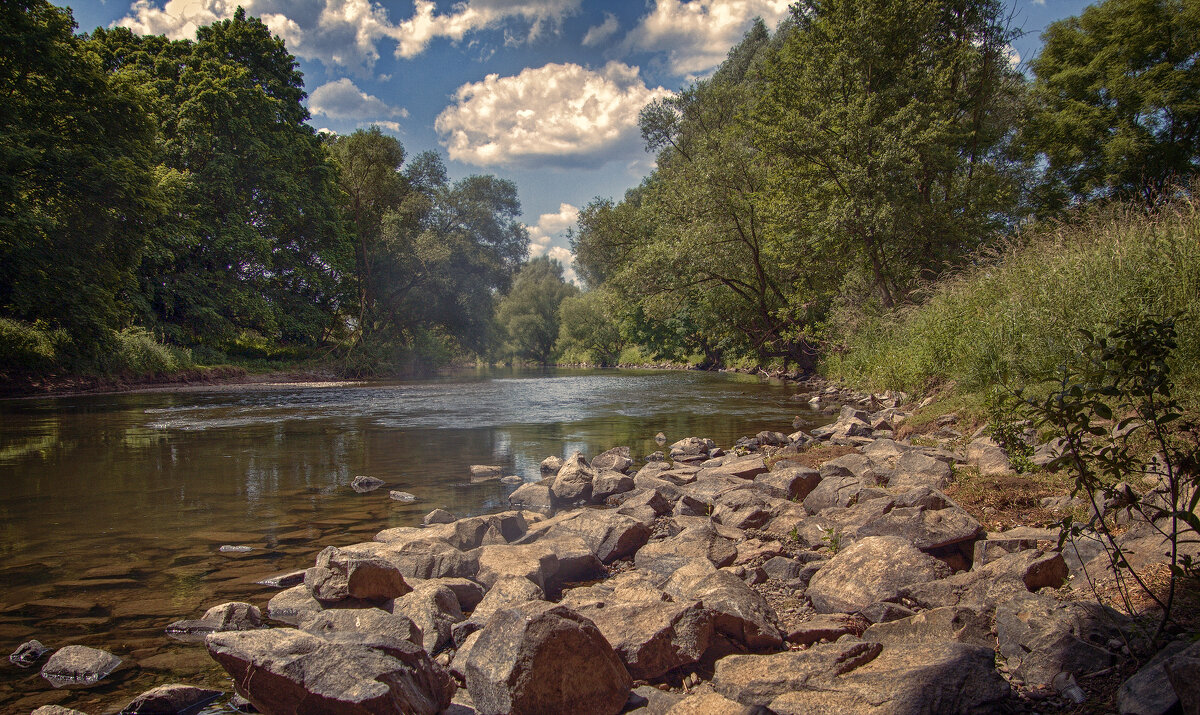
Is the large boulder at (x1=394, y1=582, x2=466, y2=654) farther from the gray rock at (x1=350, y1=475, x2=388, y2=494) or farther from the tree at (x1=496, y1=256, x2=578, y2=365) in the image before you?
the tree at (x1=496, y1=256, x2=578, y2=365)

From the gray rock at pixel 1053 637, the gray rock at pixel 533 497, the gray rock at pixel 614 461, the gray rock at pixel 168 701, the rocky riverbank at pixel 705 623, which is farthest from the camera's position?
the gray rock at pixel 614 461

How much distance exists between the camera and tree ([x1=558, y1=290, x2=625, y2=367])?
64.1m

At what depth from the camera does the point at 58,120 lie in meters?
21.3

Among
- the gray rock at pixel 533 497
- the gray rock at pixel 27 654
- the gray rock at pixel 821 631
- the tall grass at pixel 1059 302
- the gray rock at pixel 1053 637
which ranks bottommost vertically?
the gray rock at pixel 533 497

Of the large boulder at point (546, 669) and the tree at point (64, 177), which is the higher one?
the tree at point (64, 177)

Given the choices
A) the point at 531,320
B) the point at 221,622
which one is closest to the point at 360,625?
the point at 221,622

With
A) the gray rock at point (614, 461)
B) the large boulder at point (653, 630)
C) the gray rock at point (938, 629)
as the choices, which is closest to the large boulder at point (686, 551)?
the large boulder at point (653, 630)

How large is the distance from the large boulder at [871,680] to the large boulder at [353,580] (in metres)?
2.29

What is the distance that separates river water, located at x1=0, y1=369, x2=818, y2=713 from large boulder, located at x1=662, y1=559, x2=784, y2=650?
2673mm

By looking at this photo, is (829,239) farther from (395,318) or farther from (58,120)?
(395,318)

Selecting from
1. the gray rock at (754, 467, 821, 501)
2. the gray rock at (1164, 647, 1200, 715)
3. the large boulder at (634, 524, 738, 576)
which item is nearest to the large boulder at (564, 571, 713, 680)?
the large boulder at (634, 524, 738, 576)

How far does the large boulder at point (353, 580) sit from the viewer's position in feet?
13.2

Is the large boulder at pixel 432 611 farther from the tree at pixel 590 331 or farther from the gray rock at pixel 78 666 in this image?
the tree at pixel 590 331

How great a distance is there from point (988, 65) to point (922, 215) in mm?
6220
